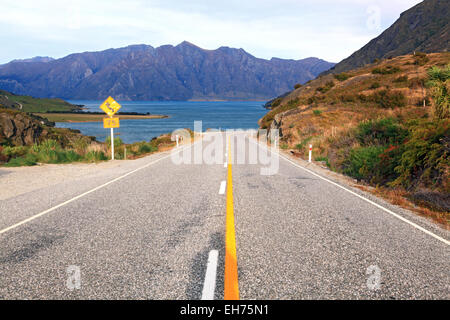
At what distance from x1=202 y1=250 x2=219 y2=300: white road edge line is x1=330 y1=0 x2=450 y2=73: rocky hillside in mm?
141788

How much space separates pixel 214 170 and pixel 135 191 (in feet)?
15.6

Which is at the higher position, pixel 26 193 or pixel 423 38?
pixel 423 38

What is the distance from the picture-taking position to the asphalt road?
131 inches

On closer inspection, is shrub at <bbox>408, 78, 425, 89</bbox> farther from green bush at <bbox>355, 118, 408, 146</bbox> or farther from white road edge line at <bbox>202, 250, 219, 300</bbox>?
white road edge line at <bbox>202, 250, 219, 300</bbox>

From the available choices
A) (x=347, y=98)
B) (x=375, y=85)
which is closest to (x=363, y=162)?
(x=347, y=98)

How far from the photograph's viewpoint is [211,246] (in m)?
4.46

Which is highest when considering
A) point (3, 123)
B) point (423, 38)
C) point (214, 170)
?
point (423, 38)

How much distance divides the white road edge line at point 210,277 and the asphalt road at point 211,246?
3 centimetres

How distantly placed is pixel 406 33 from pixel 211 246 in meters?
176

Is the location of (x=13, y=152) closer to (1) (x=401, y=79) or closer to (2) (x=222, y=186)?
(2) (x=222, y=186)

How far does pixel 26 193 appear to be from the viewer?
8336 mm
